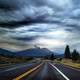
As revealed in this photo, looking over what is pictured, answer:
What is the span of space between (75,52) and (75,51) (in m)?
2.64

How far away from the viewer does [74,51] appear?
648 feet

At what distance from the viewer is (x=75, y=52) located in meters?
195

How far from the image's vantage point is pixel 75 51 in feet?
648

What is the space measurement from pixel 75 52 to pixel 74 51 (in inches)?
109

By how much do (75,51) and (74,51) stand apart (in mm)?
871
